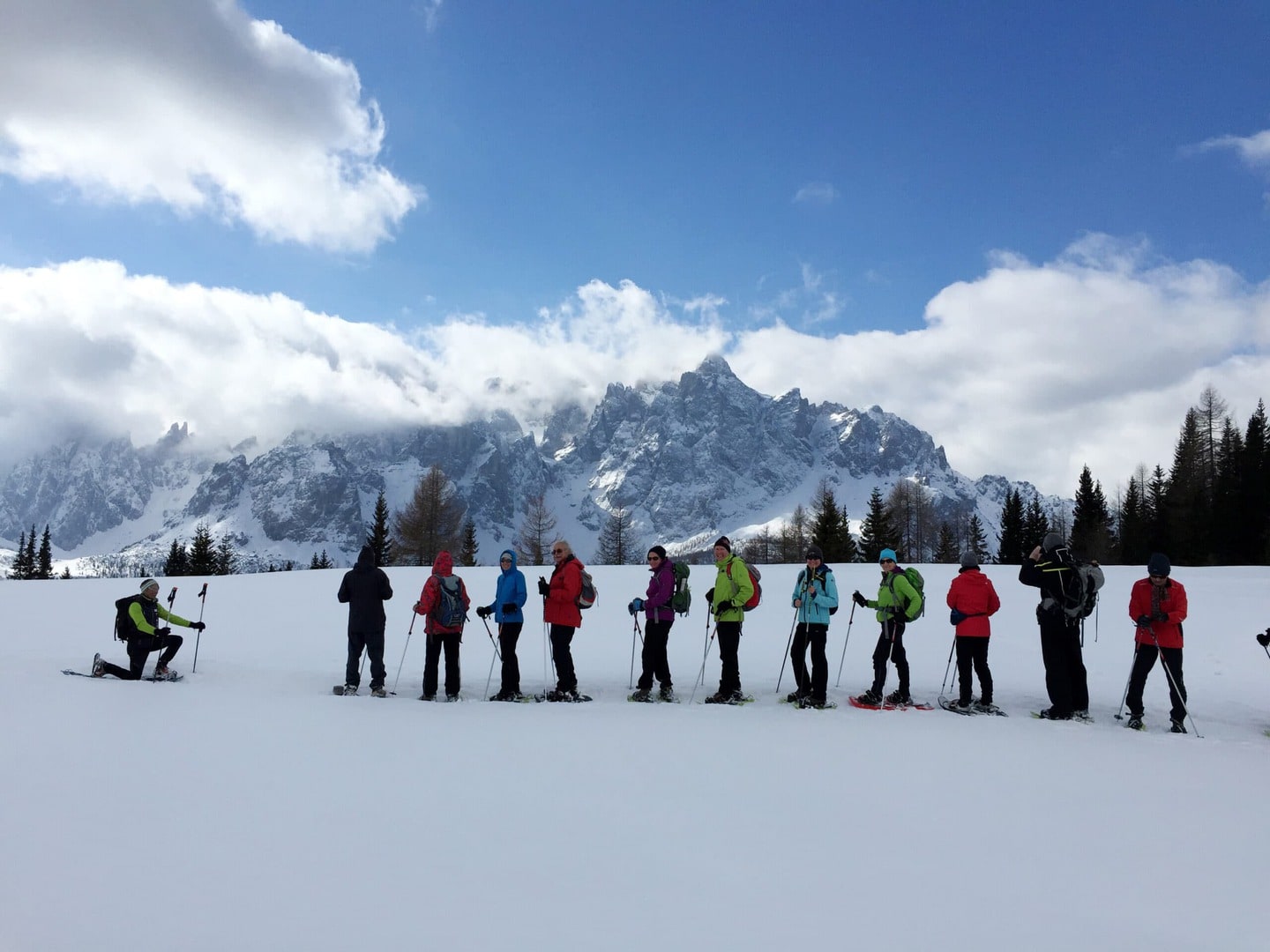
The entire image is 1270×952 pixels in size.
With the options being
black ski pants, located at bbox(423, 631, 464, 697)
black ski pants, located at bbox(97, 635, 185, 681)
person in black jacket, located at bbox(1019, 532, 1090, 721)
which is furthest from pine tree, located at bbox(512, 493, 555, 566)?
person in black jacket, located at bbox(1019, 532, 1090, 721)

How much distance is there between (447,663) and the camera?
1069 cm

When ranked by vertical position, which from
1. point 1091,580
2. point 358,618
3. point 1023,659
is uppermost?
point 1091,580

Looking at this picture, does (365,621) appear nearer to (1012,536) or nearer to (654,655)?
(654,655)

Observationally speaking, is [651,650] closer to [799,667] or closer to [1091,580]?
[799,667]

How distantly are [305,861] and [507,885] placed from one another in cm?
117

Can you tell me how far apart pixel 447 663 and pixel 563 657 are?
5.44 feet

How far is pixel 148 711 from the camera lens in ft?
26.0

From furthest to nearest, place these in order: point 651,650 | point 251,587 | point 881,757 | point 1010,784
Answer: point 251,587 → point 651,650 → point 881,757 → point 1010,784

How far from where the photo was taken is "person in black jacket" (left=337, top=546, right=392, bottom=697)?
10695mm

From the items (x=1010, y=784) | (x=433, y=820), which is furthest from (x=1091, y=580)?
(x=433, y=820)

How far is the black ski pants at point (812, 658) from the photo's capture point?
1013 centimetres

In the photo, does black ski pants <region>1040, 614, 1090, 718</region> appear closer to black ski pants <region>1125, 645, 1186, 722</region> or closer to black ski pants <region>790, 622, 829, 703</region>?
black ski pants <region>1125, 645, 1186, 722</region>

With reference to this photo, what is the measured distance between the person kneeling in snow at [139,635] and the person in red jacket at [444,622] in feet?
11.0

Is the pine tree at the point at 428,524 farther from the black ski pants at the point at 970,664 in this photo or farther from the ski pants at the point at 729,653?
the black ski pants at the point at 970,664
